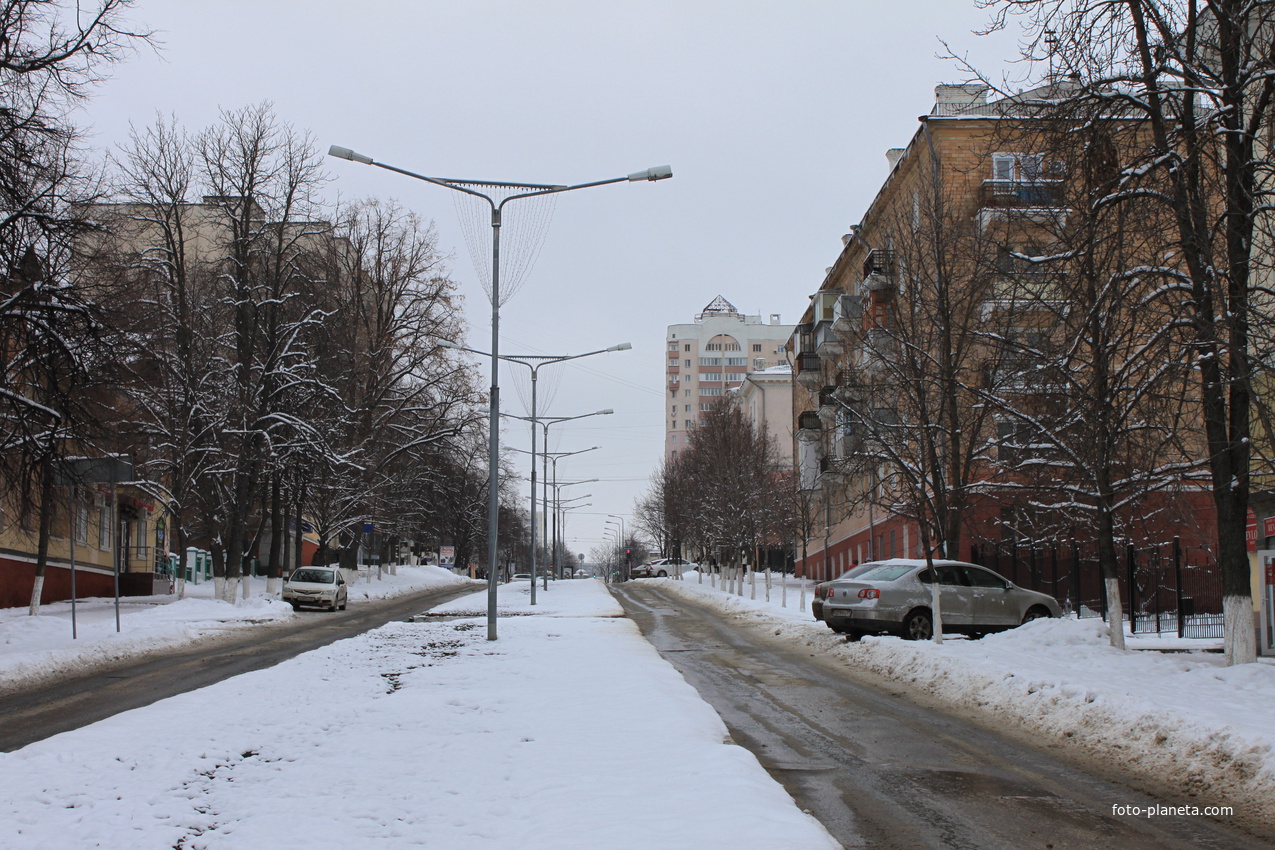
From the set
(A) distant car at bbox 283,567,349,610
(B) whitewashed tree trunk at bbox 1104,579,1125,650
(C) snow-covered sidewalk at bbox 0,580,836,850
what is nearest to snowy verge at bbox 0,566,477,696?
(A) distant car at bbox 283,567,349,610

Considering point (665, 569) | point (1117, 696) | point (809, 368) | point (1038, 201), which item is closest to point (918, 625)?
point (1038, 201)

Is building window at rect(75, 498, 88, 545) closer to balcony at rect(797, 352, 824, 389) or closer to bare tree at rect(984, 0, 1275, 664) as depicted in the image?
balcony at rect(797, 352, 824, 389)

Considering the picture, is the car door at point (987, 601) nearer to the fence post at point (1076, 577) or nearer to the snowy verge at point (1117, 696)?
the snowy verge at point (1117, 696)

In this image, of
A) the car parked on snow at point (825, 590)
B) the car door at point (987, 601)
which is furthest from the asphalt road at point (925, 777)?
the car door at point (987, 601)

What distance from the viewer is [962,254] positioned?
1845cm

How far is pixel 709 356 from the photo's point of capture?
16162 centimetres

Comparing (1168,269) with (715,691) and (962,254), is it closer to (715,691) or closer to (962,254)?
(962,254)

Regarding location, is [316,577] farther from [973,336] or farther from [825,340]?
[973,336]

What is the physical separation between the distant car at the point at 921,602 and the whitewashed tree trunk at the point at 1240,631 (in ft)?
21.1

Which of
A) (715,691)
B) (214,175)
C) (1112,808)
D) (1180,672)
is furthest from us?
(214,175)

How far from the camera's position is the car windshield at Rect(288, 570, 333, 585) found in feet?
120

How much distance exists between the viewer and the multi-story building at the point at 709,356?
160 meters

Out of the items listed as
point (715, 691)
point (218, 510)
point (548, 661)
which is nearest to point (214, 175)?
point (218, 510)

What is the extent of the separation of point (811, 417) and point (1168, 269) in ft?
125
